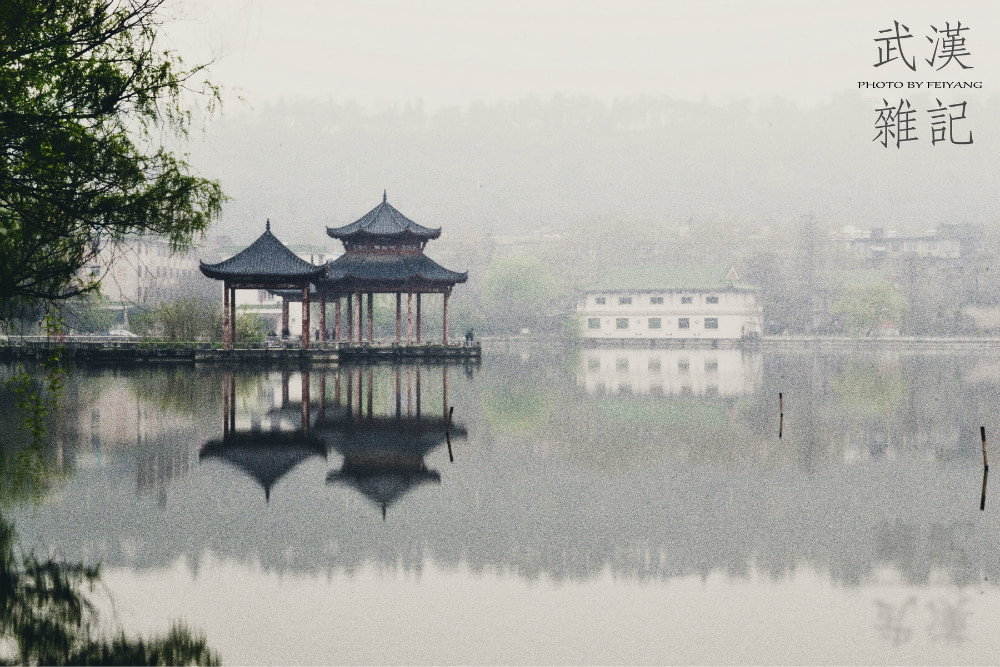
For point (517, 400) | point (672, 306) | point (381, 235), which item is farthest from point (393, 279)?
point (672, 306)

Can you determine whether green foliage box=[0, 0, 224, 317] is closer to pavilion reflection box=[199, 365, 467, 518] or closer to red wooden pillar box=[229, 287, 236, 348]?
pavilion reflection box=[199, 365, 467, 518]

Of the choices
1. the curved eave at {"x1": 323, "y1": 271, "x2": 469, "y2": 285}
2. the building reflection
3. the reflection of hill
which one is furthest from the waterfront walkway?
the reflection of hill

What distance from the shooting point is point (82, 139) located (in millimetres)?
11492

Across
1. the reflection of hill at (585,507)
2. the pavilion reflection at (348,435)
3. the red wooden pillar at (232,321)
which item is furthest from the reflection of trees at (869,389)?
the red wooden pillar at (232,321)

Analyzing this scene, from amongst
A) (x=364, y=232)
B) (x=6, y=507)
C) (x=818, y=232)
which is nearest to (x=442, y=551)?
(x=6, y=507)

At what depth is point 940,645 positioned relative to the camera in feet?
27.3

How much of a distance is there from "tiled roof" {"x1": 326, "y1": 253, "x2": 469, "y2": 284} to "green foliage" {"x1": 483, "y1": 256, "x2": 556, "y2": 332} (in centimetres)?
4253

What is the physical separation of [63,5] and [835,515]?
39.0 feet

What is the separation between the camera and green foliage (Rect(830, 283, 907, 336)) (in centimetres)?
8694

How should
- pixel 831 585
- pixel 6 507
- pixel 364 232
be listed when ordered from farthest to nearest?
pixel 364 232
pixel 6 507
pixel 831 585

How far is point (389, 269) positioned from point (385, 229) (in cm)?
232

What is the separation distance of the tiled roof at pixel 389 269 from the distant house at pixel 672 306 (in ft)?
132

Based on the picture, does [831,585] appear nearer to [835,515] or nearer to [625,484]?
[835,515]

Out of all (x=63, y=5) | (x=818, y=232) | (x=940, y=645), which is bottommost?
(x=940, y=645)
